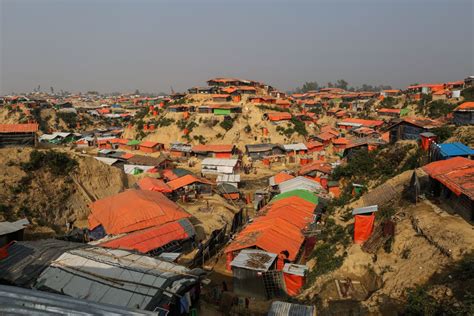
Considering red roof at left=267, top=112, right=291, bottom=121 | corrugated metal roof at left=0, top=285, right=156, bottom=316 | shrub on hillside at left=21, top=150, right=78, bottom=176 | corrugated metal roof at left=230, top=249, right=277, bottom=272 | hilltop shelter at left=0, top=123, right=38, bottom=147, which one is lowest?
corrugated metal roof at left=230, top=249, right=277, bottom=272

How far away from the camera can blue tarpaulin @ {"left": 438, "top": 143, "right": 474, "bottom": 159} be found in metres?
18.2

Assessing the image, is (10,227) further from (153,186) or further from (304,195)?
(304,195)

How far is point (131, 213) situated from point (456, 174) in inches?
676

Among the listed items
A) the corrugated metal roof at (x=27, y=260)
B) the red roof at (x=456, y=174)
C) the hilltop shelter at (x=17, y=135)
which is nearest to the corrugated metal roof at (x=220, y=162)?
the hilltop shelter at (x=17, y=135)

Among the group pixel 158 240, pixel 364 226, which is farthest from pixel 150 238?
pixel 364 226

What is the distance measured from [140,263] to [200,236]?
32.9 feet

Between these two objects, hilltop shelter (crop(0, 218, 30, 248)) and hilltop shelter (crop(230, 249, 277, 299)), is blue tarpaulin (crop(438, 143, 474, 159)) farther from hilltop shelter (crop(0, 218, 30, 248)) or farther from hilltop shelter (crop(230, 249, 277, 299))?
hilltop shelter (crop(0, 218, 30, 248))

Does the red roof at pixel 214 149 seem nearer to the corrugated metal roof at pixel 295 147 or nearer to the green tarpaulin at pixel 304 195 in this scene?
the corrugated metal roof at pixel 295 147

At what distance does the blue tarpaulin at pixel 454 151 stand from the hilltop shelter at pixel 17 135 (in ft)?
99.8

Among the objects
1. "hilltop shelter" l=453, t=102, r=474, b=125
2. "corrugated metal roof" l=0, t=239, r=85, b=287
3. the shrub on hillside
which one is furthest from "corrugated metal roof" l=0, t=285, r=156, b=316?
"hilltop shelter" l=453, t=102, r=474, b=125

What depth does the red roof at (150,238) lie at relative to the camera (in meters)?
17.0

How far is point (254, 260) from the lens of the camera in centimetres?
1505

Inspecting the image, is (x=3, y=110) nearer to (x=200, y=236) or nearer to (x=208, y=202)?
(x=208, y=202)

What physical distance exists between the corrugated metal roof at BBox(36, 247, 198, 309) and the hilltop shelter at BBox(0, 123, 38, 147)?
2089 centimetres
